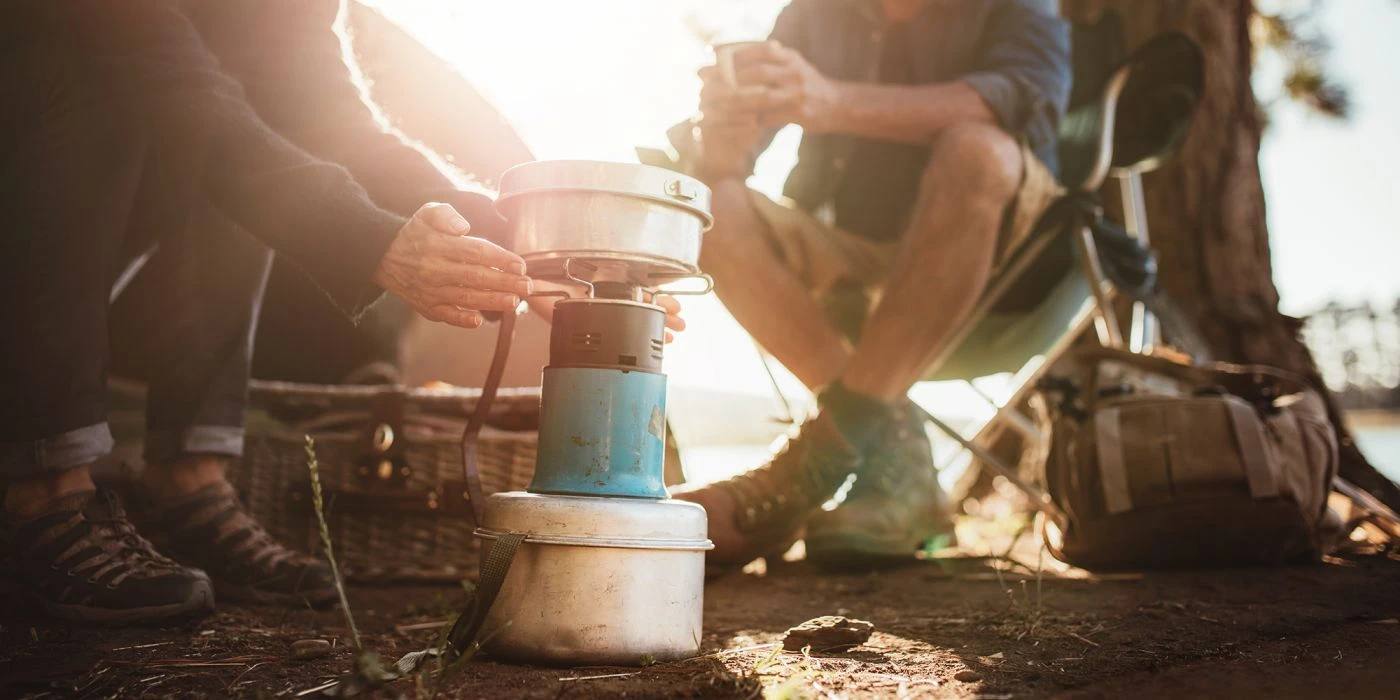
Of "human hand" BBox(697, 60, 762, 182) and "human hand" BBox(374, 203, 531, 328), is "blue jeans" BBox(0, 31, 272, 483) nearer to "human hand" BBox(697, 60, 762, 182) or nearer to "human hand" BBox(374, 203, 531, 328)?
"human hand" BBox(374, 203, 531, 328)

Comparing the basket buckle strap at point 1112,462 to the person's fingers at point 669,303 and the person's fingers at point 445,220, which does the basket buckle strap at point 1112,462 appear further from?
the person's fingers at point 445,220

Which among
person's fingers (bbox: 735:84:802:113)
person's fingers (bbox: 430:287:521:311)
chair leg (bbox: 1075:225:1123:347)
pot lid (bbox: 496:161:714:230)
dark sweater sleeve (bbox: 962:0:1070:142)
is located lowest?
person's fingers (bbox: 430:287:521:311)

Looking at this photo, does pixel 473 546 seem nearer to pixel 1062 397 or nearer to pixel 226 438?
pixel 226 438

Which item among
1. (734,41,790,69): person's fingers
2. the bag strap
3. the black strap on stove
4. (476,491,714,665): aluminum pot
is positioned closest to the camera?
(476,491,714,665): aluminum pot

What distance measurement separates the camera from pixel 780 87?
220cm

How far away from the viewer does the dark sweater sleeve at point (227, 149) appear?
1410mm

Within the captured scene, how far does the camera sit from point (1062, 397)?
236 cm

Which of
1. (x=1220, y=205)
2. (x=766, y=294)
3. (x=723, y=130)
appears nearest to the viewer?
(x=723, y=130)

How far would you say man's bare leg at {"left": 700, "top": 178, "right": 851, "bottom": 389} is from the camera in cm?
255

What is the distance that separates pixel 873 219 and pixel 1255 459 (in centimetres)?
120

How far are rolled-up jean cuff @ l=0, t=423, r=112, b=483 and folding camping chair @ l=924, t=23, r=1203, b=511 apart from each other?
1.84 m

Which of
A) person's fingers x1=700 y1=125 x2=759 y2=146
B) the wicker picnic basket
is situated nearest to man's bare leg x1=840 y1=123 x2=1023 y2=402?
person's fingers x1=700 y1=125 x2=759 y2=146

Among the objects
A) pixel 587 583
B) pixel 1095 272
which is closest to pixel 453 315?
pixel 587 583

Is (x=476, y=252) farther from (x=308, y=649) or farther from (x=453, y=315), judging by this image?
(x=308, y=649)
